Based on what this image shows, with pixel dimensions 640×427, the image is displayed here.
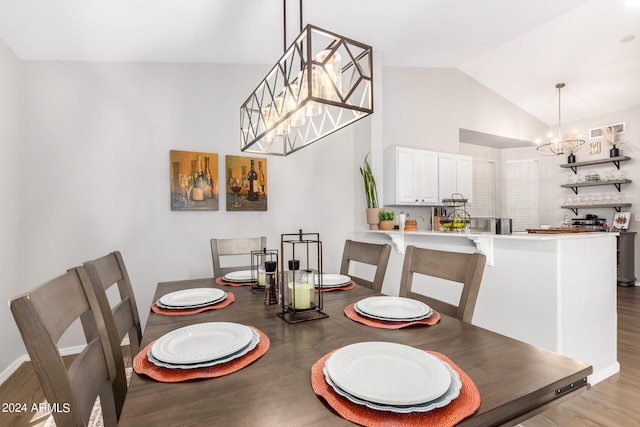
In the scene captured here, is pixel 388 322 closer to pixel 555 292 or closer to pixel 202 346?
pixel 202 346

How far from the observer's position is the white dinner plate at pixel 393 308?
1.13 meters

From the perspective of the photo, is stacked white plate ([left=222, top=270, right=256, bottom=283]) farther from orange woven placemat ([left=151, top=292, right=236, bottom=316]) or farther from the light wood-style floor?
the light wood-style floor

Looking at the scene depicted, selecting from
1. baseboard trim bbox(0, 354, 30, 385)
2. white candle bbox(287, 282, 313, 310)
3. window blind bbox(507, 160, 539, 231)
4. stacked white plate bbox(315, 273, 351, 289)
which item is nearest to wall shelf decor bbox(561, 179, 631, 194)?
window blind bbox(507, 160, 539, 231)

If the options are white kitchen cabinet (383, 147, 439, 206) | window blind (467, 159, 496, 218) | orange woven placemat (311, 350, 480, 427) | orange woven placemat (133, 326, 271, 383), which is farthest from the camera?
window blind (467, 159, 496, 218)

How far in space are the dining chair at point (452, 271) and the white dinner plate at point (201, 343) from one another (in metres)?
0.83

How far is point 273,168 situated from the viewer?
3.33 m

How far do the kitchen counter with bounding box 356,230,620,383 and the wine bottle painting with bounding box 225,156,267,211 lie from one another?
1.95 m

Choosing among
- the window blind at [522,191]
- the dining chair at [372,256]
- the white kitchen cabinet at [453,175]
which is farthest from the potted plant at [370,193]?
the window blind at [522,191]

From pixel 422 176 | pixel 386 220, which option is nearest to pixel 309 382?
pixel 386 220

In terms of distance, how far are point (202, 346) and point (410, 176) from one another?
11.3 ft

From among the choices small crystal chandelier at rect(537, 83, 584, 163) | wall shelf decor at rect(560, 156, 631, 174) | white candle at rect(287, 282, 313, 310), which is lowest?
white candle at rect(287, 282, 313, 310)

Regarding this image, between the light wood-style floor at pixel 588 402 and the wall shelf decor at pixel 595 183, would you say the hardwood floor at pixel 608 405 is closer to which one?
the light wood-style floor at pixel 588 402

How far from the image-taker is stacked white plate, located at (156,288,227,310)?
1.31 m

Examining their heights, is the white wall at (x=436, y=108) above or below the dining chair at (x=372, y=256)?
above
